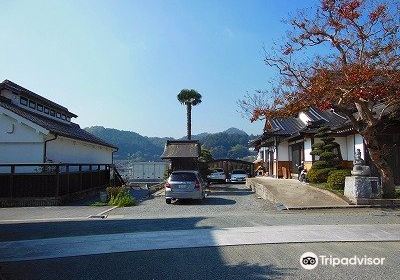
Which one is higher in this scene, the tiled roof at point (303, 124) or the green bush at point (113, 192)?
the tiled roof at point (303, 124)

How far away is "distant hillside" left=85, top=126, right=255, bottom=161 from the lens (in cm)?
10714

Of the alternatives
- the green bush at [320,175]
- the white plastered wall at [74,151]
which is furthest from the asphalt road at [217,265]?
the white plastered wall at [74,151]

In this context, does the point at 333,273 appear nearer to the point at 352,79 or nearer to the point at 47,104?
the point at 352,79

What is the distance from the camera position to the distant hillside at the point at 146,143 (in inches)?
4218

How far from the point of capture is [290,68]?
1691 centimetres

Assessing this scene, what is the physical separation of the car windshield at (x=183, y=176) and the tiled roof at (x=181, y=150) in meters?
7.97

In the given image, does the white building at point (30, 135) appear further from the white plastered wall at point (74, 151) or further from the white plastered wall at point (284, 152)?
the white plastered wall at point (284, 152)

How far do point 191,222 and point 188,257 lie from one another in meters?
4.67

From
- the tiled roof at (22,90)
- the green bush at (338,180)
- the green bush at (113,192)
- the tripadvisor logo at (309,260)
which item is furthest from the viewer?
the tiled roof at (22,90)

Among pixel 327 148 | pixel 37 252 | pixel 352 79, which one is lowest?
pixel 37 252

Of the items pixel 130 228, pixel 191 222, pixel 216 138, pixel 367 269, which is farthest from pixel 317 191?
pixel 216 138

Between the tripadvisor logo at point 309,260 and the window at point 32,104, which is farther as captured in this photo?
the window at point 32,104

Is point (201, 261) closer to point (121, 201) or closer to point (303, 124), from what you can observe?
point (121, 201)

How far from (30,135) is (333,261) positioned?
61.9 ft
